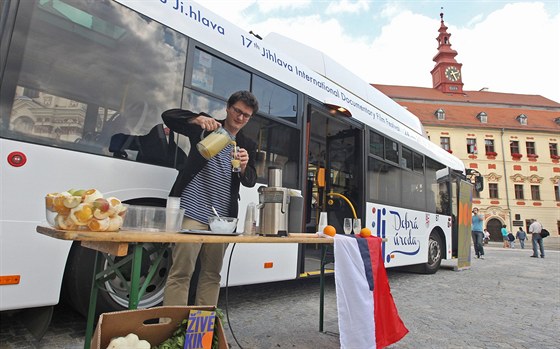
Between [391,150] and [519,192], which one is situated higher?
[519,192]

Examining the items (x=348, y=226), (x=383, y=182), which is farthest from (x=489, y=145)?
(x=348, y=226)

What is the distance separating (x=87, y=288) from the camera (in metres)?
2.49

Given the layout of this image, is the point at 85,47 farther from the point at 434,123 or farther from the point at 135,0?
the point at 434,123

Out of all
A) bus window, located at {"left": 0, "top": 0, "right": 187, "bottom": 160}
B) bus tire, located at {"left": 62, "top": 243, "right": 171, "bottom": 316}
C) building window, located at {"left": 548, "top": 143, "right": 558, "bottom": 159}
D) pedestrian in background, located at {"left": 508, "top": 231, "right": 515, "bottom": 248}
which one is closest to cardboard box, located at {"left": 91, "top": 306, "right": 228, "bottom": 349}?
bus tire, located at {"left": 62, "top": 243, "right": 171, "bottom": 316}

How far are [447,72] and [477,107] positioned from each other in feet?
32.1

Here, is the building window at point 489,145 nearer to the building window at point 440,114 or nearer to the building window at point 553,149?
the building window at point 440,114

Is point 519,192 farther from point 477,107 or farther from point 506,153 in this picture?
point 477,107

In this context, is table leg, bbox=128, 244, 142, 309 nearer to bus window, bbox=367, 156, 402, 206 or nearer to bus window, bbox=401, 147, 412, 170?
bus window, bbox=367, 156, 402, 206

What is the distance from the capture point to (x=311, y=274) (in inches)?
167

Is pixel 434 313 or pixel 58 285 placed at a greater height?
pixel 58 285

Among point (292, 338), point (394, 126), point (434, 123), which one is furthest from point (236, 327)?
point (434, 123)

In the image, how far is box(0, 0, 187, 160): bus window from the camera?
7.04 ft

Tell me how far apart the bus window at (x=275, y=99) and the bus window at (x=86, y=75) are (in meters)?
0.97

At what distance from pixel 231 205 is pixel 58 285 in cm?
128
